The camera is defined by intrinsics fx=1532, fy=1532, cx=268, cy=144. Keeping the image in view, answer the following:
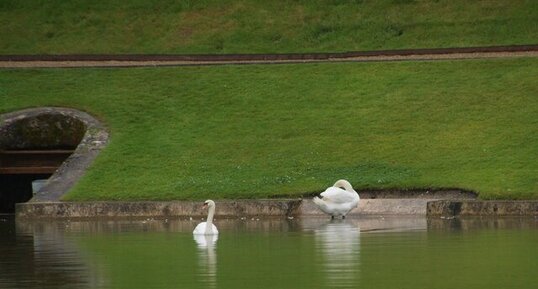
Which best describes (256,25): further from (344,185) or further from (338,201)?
(338,201)

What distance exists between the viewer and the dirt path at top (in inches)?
1795

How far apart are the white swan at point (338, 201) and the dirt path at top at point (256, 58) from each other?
13.3m

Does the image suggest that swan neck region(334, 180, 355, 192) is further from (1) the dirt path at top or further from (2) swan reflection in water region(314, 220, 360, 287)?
(1) the dirt path at top

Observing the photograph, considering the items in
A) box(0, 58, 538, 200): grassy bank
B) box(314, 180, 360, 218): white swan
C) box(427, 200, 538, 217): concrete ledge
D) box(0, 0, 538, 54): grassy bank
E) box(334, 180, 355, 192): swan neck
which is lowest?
box(427, 200, 538, 217): concrete ledge

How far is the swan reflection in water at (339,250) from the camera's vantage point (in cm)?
1975

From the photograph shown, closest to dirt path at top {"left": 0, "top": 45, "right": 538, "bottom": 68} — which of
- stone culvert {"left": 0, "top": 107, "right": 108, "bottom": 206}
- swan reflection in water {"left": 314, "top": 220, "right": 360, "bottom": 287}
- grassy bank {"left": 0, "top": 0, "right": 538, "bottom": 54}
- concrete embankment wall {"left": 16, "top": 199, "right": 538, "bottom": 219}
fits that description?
grassy bank {"left": 0, "top": 0, "right": 538, "bottom": 54}

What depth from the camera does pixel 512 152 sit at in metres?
35.3

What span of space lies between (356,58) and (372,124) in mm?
8245

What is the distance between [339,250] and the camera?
24.0 metres

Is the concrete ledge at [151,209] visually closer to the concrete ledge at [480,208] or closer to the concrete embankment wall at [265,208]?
the concrete embankment wall at [265,208]

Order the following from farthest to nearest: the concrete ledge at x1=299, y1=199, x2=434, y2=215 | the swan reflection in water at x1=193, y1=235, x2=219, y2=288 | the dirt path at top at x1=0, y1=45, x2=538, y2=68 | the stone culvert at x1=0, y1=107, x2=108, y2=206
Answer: the dirt path at top at x1=0, y1=45, x2=538, y2=68 < the stone culvert at x1=0, y1=107, x2=108, y2=206 < the concrete ledge at x1=299, y1=199, x2=434, y2=215 < the swan reflection in water at x1=193, y1=235, x2=219, y2=288

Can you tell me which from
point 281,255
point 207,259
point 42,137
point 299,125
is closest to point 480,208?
point 299,125

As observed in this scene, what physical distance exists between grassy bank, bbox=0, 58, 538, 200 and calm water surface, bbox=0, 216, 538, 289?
2.95m

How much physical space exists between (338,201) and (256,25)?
2104cm
